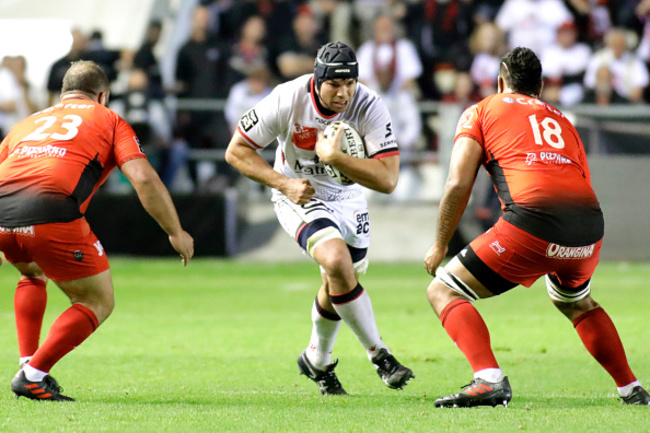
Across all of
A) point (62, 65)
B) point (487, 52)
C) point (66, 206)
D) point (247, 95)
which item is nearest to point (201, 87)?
point (247, 95)

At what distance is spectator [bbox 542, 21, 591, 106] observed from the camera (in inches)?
696

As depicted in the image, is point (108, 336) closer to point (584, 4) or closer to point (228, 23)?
point (228, 23)

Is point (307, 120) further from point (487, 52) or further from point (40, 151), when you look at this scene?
point (487, 52)

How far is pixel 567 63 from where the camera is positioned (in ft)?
59.0

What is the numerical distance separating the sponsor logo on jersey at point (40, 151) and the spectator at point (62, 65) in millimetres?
10610

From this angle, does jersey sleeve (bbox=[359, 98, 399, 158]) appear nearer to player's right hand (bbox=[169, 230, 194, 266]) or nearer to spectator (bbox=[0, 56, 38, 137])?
player's right hand (bbox=[169, 230, 194, 266])

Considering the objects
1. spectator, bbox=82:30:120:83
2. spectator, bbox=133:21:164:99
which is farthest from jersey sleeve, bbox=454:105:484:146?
spectator, bbox=82:30:120:83

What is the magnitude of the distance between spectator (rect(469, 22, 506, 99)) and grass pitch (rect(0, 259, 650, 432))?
499 centimetres

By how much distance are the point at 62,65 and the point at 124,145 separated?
1140cm

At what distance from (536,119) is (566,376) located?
2099 mm

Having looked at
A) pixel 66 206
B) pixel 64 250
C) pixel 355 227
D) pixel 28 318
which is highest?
pixel 66 206

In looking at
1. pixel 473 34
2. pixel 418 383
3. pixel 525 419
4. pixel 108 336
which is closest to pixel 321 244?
pixel 418 383

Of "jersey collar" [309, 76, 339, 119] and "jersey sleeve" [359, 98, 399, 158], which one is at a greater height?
"jersey collar" [309, 76, 339, 119]

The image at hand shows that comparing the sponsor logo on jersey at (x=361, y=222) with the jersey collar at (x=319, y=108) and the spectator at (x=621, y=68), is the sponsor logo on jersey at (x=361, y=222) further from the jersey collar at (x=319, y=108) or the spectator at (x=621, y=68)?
the spectator at (x=621, y=68)
